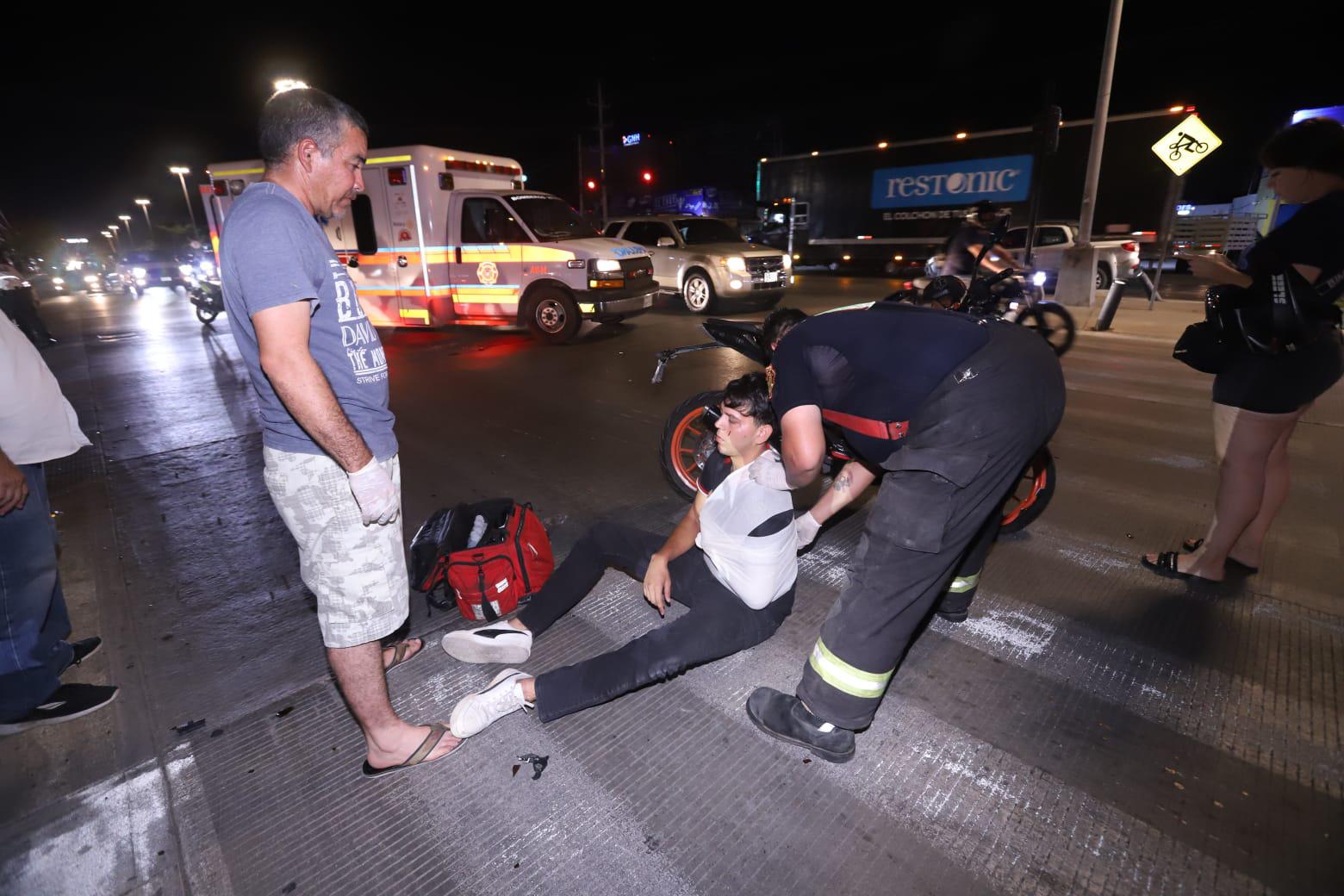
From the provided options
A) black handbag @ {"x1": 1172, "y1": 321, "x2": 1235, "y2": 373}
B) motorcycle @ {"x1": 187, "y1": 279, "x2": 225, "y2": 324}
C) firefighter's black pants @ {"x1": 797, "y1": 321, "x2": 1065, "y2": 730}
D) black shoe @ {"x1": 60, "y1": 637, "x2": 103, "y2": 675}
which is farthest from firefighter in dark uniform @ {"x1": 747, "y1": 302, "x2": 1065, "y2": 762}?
motorcycle @ {"x1": 187, "y1": 279, "x2": 225, "y2": 324}

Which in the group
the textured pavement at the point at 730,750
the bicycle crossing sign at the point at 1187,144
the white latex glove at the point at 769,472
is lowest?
the textured pavement at the point at 730,750

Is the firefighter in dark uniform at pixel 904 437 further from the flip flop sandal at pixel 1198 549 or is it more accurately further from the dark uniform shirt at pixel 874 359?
the flip flop sandal at pixel 1198 549

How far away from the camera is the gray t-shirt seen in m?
1.75

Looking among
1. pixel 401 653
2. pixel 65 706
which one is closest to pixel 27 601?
pixel 65 706

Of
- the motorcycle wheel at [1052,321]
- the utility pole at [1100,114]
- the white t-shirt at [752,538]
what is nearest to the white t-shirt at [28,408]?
the white t-shirt at [752,538]

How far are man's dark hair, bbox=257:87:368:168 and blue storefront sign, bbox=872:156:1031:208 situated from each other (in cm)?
2069

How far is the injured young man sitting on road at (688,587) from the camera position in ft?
7.89

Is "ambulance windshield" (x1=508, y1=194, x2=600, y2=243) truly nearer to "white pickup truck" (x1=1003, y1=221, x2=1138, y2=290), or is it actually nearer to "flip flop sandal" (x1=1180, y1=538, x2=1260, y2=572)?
"flip flop sandal" (x1=1180, y1=538, x2=1260, y2=572)

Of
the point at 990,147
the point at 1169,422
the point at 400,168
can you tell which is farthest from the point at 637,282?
the point at 990,147

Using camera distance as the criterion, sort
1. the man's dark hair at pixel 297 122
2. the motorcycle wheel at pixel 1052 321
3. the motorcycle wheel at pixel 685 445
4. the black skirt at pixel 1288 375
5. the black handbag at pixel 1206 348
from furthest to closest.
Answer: the motorcycle wheel at pixel 1052 321 → the motorcycle wheel at pixel 685 445 → the black handbag at pixel 1206 348 → the black skirt at pixel 1288 375 → the man's dark hair at pixel 297 122

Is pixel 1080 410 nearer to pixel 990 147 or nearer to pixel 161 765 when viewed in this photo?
pixel 161 765

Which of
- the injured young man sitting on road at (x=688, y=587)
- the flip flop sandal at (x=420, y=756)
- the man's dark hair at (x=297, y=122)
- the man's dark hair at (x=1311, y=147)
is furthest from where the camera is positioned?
the man's dark hair at (x=1311, y=147)

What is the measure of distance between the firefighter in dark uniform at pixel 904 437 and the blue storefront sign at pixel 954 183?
19842 millimetres

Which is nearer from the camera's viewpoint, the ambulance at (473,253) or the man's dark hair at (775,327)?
the man's dark hair at (775,327)
